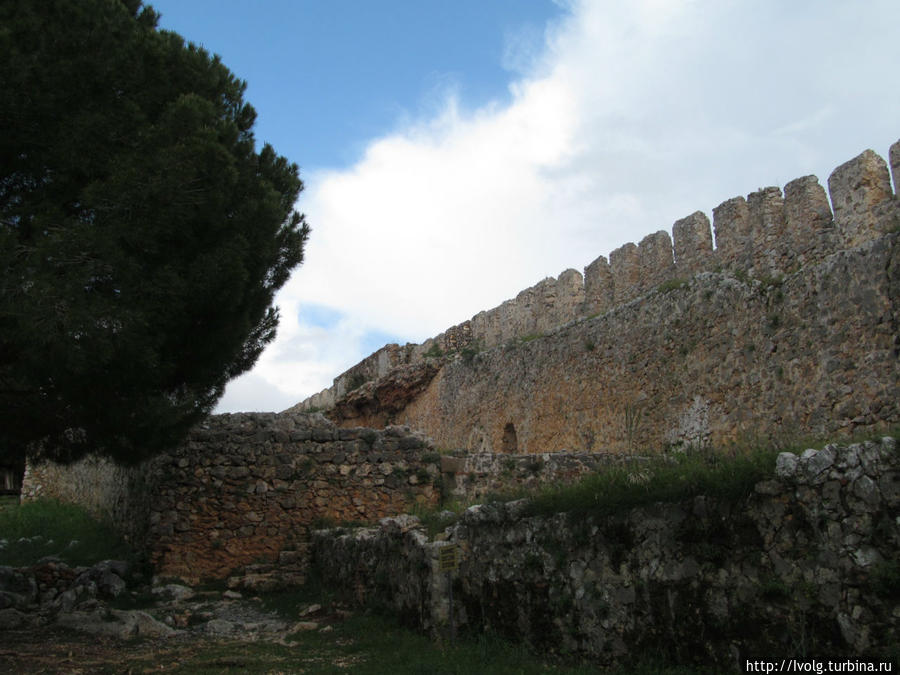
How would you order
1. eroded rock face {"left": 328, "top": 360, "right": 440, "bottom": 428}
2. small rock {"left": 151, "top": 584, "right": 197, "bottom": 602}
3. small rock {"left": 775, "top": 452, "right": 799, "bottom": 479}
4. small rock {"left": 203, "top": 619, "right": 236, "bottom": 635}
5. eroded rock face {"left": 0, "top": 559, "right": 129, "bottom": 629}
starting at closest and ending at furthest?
small rock {"left": 775, "top": 452, "right": 799, "bottom": 479}, small rock {"left": 203, "top": 619, "right": 236, "bottom": 635}, eroded rock face {"left": 0, "top": 559, "right": 129, "bottom": 629}, small rock {"left": 151, "top": 584, "right": 197, "bottom": 602}, eroded rock face {"left": 328, "top": 360, "right": 440, "bottom": 428}

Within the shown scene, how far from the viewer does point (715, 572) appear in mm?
4379

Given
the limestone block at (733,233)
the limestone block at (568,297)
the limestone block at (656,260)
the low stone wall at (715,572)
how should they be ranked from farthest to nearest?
the limestone block at (568,297), the limestone block at (656,260), the limestone block at (733,233), the low stone wall at (715,572)

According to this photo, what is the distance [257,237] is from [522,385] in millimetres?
10574

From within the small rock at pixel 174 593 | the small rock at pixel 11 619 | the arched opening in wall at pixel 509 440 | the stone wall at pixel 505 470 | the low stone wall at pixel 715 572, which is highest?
the arched opening in wall at pixel 509 440

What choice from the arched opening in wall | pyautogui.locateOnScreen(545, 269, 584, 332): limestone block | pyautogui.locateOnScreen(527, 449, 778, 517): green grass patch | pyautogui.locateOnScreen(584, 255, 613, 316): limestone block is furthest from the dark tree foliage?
the arched opening in wall

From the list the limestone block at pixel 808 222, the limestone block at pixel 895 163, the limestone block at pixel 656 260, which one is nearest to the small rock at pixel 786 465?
the limestone block at pixel 895 163

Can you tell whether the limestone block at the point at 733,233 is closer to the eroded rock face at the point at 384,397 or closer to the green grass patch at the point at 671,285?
the green grass patch at the point at 671,285

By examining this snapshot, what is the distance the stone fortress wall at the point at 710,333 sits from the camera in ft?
31.3

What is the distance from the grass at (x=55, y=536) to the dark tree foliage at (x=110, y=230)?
535cm

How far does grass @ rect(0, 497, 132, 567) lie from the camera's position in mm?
13367

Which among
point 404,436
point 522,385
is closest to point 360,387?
point 522,385

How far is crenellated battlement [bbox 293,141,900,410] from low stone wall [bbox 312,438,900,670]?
21.0 feet

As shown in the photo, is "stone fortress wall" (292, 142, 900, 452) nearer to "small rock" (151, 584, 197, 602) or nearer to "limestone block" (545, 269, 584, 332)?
"limestone block" (545, 269, 584, 332)

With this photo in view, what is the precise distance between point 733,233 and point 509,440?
820 cm
